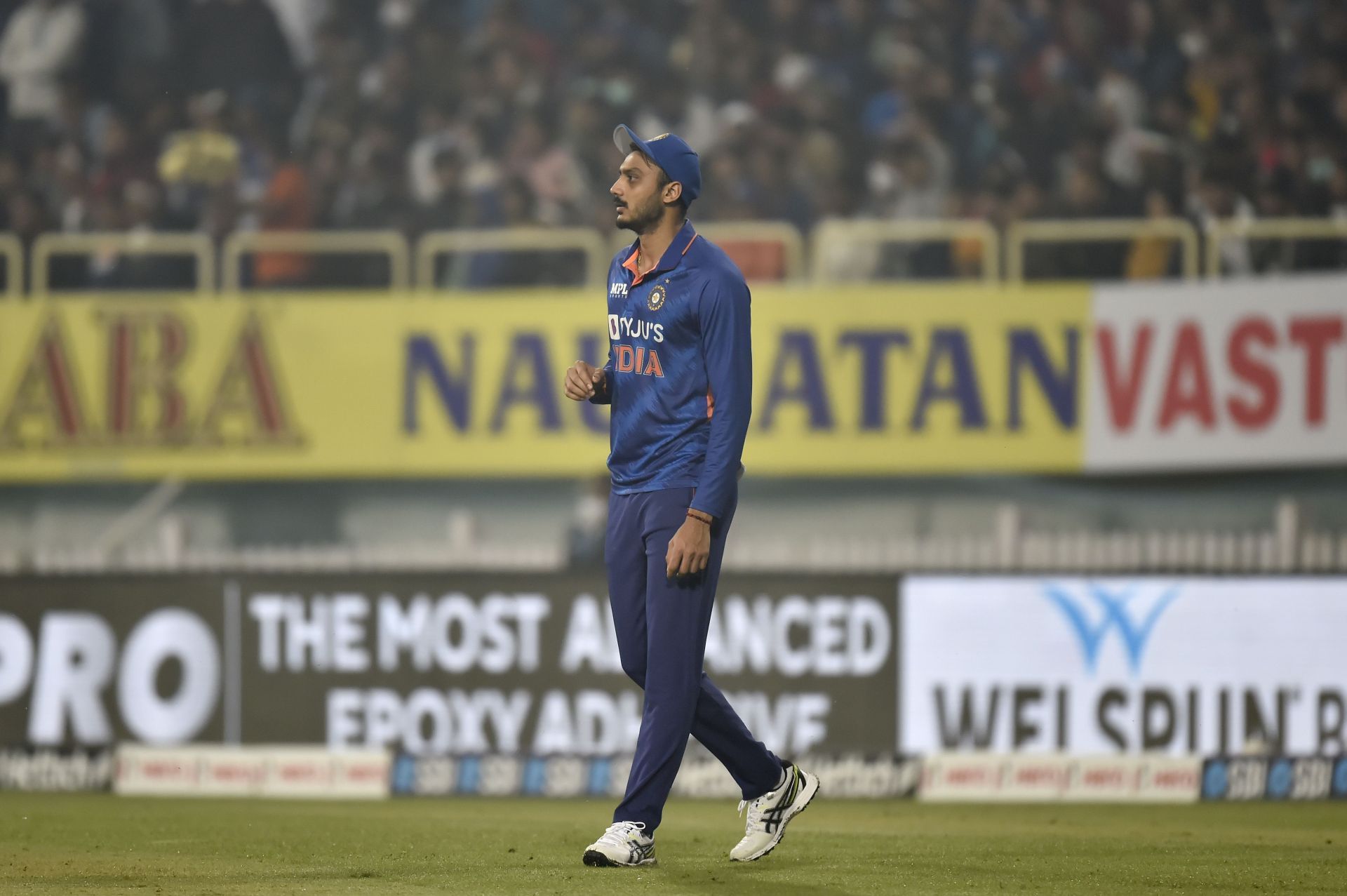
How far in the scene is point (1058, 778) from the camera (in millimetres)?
10484

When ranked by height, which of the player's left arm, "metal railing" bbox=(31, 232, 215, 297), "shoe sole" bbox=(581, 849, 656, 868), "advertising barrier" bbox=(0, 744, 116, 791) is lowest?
"advertising barrier" bbox=(0, 744, 116, 791)

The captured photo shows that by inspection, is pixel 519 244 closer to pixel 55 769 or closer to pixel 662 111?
pixel 662 111

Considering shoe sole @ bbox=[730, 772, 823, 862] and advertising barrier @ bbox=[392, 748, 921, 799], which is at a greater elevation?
shoe sole @ bbox=[730, 772, 823, 862]

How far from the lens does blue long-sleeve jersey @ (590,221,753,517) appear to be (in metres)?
5.76

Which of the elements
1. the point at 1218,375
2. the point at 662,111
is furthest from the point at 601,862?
the point at 662,111

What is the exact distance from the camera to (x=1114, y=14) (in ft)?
54.5

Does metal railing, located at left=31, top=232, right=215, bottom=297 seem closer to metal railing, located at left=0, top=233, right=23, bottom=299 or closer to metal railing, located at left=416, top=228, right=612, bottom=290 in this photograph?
metal railing, located at left=0, top=233, right=23, bottom=299

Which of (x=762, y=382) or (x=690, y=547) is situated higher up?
(x=690, y=547)

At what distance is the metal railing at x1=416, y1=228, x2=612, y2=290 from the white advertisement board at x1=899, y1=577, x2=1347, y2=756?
458 centimetres

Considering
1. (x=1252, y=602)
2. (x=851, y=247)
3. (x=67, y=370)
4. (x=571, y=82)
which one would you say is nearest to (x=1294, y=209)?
(x=851, y=247)

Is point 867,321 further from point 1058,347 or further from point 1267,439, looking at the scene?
point 1267,439

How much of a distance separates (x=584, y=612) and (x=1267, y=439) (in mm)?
5594

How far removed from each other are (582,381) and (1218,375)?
30.8ft

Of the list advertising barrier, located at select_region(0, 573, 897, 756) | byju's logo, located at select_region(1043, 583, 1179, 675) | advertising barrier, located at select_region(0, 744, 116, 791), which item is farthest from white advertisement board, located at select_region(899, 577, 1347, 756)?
advertising barrier, located at select_region(0, 744, 116, 791)
